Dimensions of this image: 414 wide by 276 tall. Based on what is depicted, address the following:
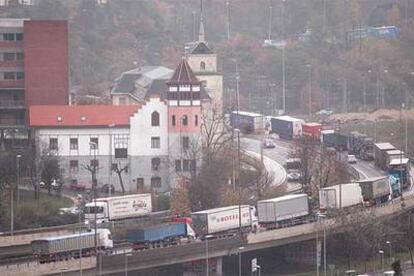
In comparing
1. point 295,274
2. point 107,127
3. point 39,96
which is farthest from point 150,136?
point 295,274

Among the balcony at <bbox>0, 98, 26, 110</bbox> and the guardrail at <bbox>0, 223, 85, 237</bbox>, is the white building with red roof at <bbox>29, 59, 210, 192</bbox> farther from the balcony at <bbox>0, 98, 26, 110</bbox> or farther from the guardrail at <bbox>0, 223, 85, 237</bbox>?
the guardrail at <bbox>0, 223, 85, 237</bbox>

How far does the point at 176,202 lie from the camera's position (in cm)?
6675

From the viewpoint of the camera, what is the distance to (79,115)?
75312mm

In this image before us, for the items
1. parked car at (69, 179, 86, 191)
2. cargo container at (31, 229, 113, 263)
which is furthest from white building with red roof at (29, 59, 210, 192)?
cargo container at (31, 229, 113, 263)

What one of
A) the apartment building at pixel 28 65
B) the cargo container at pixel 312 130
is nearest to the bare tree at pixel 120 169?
the apartment building at pixel 28 65

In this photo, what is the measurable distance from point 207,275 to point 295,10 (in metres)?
93.4

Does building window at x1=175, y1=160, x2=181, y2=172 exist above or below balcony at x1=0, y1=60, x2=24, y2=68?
below

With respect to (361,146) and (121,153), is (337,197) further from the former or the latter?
(361,146)

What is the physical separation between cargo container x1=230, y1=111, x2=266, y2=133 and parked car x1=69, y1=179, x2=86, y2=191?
23834 mm

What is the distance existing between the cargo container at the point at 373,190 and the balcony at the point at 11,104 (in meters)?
17.2

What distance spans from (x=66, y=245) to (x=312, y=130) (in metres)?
41.3

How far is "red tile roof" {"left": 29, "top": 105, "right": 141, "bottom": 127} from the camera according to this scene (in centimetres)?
7469

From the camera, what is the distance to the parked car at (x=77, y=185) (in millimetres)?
72588

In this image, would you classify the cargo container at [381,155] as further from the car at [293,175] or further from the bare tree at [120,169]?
the bare tree at [120,169]
